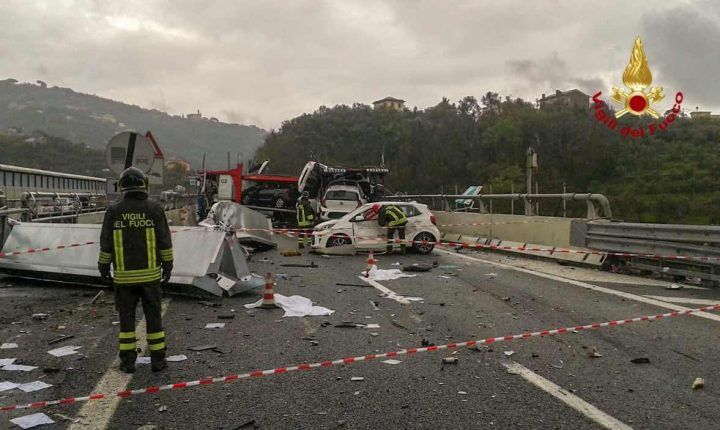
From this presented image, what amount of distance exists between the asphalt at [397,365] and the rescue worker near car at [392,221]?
17.8ft

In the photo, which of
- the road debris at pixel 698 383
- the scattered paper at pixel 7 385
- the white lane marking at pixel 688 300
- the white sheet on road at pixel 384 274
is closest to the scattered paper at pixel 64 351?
the scattered paper at pixel 7 385

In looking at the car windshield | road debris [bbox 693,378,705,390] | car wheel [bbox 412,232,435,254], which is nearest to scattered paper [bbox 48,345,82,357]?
road debris [bbox 693,378,705,390]

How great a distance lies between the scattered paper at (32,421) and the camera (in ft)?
12.1

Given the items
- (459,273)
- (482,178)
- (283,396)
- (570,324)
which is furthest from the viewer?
(482,178)

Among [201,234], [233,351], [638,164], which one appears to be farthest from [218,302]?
[638,164]

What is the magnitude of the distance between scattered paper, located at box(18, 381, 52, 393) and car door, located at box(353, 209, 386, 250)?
1036cm

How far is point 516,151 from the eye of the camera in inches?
3206

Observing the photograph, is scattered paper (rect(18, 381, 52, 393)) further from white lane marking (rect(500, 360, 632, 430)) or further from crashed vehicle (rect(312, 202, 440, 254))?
crashed vehicle (rect(312, 202, 440, 254))

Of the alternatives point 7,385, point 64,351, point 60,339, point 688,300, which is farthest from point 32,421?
point 688,300

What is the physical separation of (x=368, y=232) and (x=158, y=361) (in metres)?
9.99

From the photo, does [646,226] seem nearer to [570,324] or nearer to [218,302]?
[570,324]

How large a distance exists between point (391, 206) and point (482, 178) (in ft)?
216

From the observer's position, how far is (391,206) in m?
14.3

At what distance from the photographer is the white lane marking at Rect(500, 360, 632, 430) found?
145 inches
